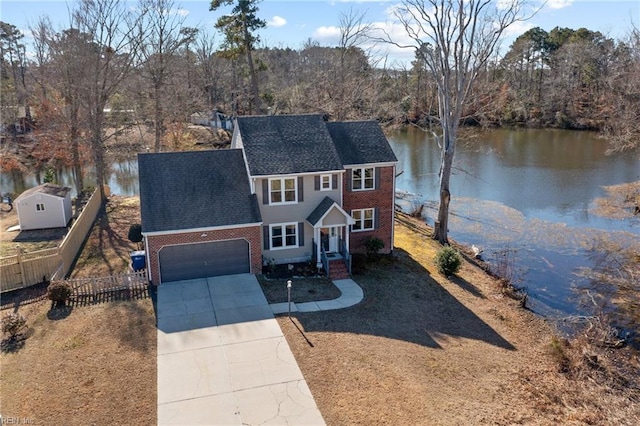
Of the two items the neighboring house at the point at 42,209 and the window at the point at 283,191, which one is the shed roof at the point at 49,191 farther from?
the window at the point at 283,191

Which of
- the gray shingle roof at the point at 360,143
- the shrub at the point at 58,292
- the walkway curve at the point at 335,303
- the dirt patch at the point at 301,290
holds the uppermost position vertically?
the gray shingle roof at the point at 360,143

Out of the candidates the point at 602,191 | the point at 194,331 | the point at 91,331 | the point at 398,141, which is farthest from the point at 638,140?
the point at 91,331

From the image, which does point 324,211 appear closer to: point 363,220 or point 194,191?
point 363,220

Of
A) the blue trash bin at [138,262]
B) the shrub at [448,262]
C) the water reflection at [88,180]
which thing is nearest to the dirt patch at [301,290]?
the blue trash bin at [138,262]

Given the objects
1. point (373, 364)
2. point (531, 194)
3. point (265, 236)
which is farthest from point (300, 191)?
point (531, 194)

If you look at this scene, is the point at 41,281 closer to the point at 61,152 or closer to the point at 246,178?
the point at 246,178

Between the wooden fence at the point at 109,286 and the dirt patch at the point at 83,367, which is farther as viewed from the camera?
the wooden fence at the point at 109,286
